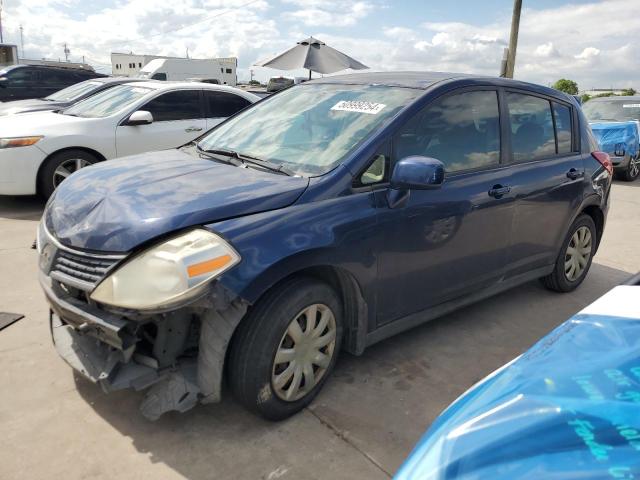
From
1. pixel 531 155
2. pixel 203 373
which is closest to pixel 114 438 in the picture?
pixel 203 373

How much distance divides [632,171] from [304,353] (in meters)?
11.2

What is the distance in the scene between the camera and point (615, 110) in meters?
11.8

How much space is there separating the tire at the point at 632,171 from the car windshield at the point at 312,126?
389 inches

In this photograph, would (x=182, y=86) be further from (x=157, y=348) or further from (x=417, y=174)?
(x=157, y=348)

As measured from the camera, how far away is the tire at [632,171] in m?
11.2

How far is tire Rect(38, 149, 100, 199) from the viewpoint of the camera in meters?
6.23

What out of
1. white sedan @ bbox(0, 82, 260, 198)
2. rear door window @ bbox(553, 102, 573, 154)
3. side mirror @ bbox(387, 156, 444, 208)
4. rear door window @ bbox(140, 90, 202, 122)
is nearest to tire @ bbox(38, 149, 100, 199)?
white sedan @ bbox(0, 82, 260, 198)

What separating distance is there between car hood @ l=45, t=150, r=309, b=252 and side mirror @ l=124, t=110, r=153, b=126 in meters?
3.57

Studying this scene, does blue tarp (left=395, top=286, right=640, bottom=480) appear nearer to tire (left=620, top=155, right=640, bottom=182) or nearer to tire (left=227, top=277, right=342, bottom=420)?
tire (left=227, top=277, right=342, bottom=420)

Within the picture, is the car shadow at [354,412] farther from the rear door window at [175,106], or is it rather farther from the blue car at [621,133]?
the blue car at [621,133]

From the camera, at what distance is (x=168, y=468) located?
233 centimetres

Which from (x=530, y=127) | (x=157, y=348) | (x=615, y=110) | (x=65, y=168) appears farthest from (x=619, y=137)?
(x=157, y=348)

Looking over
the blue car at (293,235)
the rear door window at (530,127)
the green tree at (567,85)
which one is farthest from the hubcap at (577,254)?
the green tree at (567,85)

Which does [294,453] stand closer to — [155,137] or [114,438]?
[114,438]
